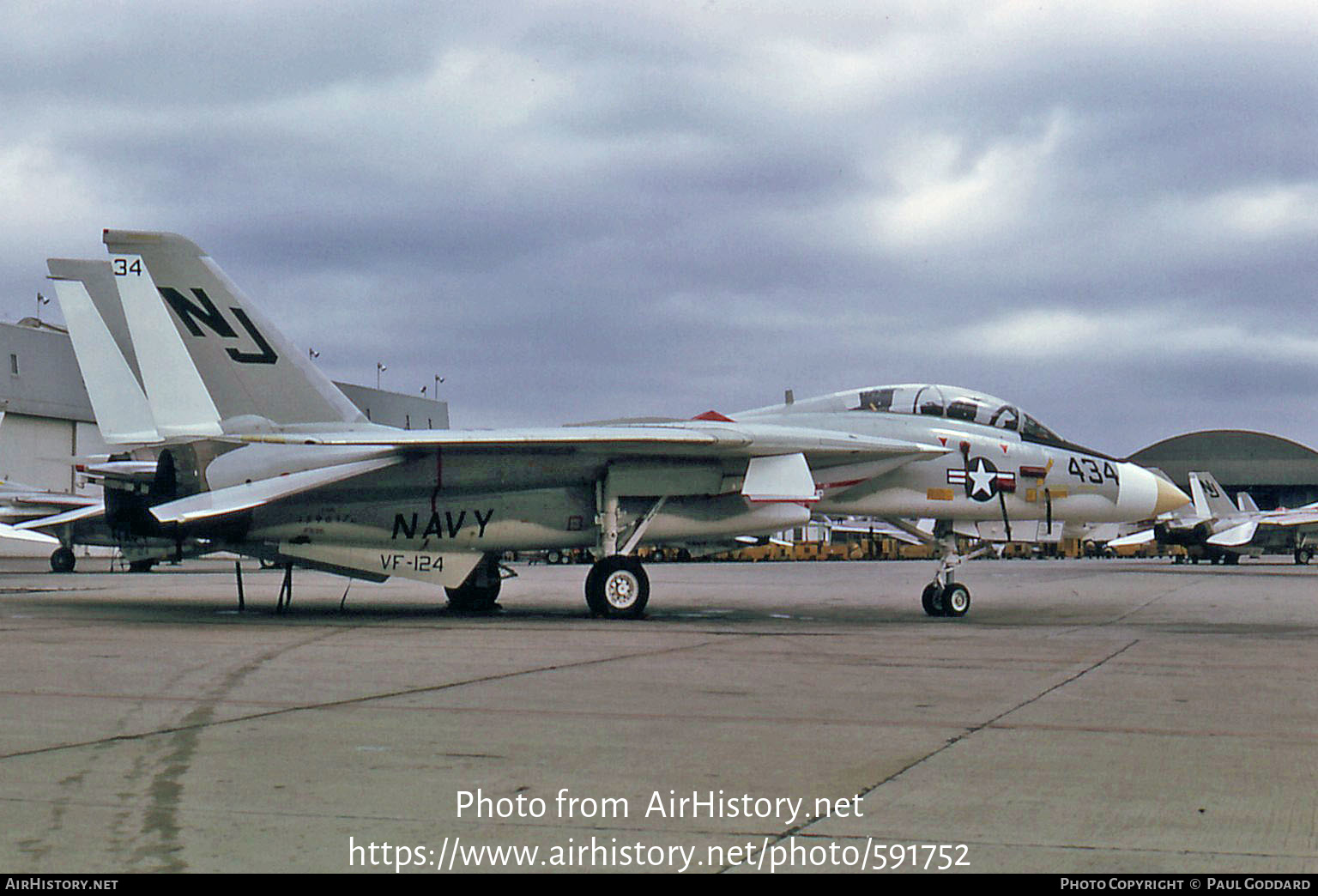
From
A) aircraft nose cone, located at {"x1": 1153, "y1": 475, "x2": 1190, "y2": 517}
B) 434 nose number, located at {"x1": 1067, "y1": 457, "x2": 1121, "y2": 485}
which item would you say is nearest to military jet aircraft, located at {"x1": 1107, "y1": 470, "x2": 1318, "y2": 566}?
aircraft nose cone, located at {"x1": 1153, "y1": 475, "x2": 1190, "y2": 517}

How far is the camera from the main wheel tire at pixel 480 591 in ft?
57.1

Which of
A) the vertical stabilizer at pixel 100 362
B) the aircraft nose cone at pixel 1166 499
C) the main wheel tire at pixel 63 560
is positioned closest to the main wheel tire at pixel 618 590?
the vertical stabilizer at pixel 100 362

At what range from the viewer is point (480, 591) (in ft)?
57.4

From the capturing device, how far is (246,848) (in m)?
3.95

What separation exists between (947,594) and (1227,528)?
103ft

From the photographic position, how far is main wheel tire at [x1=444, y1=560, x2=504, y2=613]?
17.4 meters

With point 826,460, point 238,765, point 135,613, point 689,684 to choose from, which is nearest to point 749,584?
point 826,460

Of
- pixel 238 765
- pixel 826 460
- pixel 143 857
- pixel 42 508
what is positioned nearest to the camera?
pixel 143 857

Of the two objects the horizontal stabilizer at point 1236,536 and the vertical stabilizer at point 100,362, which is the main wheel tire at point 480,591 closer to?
the vertical stabilizer at point 100,362

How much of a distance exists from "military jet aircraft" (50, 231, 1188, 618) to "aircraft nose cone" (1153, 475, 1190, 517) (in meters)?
2.67

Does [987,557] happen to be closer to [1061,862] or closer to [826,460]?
[826,460]

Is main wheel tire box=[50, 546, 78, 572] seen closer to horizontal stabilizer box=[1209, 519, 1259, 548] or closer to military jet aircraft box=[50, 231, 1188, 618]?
military jet aircraft box=[50, 231, 1188, 618]

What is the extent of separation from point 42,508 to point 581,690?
29.8 metres

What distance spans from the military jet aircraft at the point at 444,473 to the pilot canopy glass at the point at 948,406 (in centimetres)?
25
